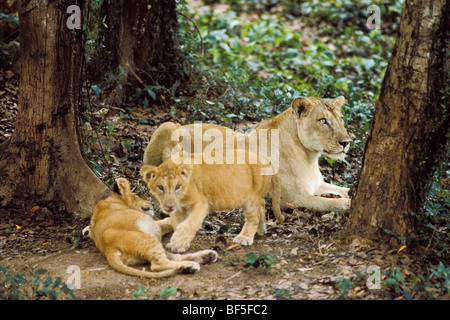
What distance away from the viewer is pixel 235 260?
5527 millimetres

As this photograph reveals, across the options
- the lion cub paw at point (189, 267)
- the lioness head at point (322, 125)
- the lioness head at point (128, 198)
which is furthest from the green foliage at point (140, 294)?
the lioness head at point (322, 125)

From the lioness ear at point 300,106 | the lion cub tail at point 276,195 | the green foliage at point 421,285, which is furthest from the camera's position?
the lioness ear at point 300,106

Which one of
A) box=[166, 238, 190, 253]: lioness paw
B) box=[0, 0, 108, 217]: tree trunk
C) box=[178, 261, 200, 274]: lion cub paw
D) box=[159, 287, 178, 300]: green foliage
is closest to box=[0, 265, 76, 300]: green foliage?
box=[159, 287, 178, 300]: green foliage

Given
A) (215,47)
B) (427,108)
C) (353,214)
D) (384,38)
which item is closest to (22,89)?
(353,214)

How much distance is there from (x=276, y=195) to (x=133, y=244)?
186 centimetres

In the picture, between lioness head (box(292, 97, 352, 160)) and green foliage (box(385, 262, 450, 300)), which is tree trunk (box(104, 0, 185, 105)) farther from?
green foliage (box(385, 262, 450, 300))

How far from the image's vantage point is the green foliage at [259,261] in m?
5.21

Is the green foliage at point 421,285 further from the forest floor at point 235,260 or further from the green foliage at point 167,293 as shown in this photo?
the green foliage at point 167,293

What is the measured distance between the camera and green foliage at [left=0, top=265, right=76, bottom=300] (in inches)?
185

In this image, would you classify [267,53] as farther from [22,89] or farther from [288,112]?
[22,89]

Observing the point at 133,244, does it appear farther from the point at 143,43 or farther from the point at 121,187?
the point at 143,43

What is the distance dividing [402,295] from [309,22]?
13.9 meters

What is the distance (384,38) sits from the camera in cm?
1574

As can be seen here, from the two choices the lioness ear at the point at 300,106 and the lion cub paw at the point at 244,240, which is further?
the lioness ear at the point at 300,106
